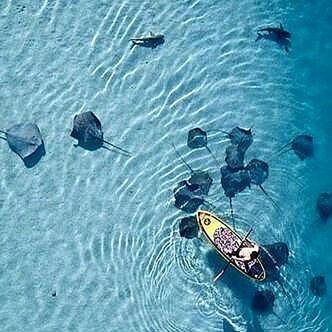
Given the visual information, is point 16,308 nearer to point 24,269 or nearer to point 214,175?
point 24,269

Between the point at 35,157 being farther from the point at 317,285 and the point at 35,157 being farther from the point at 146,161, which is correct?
the point at 317,285

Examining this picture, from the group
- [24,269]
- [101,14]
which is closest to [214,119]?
[101,14]

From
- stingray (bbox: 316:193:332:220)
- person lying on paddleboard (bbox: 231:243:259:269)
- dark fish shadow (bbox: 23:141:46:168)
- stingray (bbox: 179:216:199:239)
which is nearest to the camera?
person lying on paddleboard (bbox: 231:243:259:269)

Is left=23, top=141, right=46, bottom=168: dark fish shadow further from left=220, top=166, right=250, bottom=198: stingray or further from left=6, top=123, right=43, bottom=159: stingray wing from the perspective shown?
left=220, top=166, right=250, bottom=198: stingray

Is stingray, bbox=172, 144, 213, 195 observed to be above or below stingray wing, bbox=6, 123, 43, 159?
above

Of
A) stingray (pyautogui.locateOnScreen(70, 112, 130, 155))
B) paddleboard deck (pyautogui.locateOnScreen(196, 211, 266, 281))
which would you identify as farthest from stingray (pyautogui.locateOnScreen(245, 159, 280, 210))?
stingray (pyautogui.locateOnScreen(70, 112, 130, 155))

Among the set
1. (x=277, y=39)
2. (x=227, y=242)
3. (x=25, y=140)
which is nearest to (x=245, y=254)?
(x=227, y=242)
